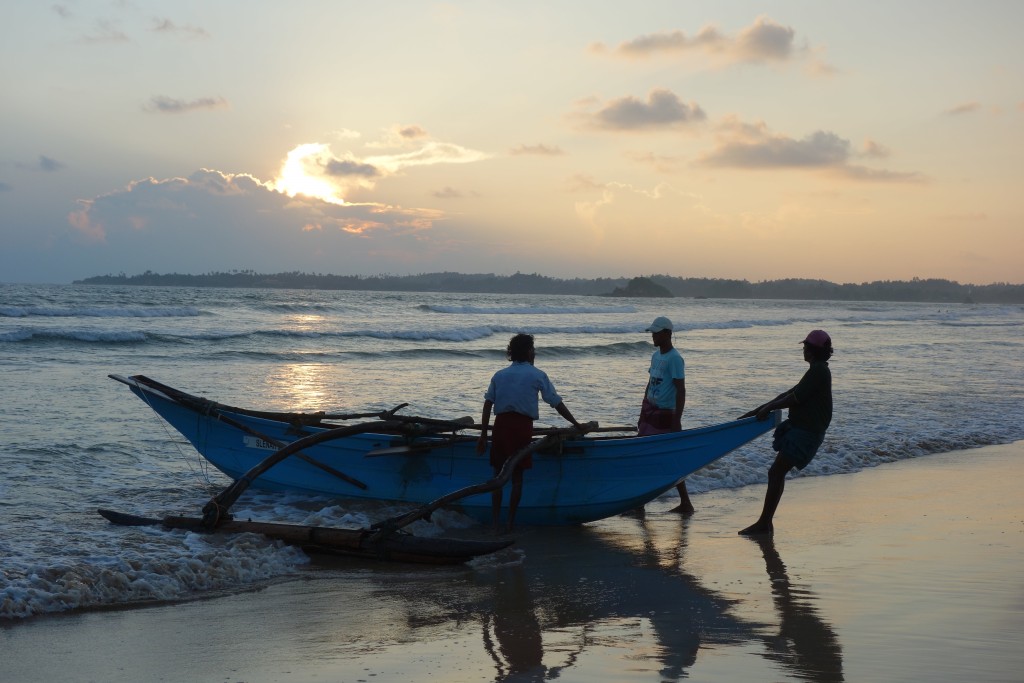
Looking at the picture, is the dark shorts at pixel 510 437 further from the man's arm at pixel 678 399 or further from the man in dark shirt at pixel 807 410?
the man in dark shirt at pixel 807 410

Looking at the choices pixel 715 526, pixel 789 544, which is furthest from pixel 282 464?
pixel 789 544

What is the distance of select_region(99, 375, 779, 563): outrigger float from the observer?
701cm

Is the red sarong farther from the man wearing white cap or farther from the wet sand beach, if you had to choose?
the wet sand beach

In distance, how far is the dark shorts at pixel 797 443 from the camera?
759 centimetres

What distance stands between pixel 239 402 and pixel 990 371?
19418 millimetres

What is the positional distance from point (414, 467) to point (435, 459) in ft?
0.85

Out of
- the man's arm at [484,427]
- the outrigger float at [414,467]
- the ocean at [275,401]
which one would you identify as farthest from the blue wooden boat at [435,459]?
the man's arm at [484,427]

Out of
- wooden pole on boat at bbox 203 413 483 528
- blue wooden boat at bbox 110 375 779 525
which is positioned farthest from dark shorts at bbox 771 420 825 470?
wooden pole on boat at bbox 203 413 483 528

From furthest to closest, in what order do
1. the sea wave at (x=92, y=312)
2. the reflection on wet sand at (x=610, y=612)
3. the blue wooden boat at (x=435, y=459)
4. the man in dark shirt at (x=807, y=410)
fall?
1. the sea wave at (x=92, y=312)
2. the blue wooden boat at (x=435, y=459)
3. the man in dark shirt at (x=807, y=410)
4. the reflection on wet sand at (x=610, y=612)

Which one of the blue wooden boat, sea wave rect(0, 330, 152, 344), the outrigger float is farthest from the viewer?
sea wave rect(0, 330, 152, 344)

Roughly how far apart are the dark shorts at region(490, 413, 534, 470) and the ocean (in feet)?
3.91

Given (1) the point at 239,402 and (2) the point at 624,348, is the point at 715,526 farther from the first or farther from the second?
(2) the point at 624,348

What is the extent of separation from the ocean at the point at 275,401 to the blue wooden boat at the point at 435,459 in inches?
12.3

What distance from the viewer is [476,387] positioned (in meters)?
20.0
